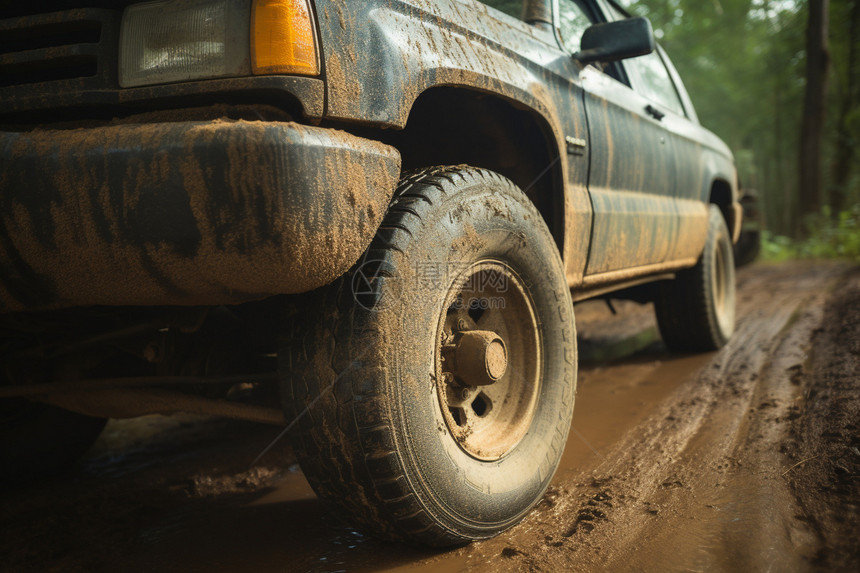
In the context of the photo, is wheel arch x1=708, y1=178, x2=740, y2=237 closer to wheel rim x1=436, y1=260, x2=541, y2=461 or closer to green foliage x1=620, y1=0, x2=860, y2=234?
wheel rim x1=436, y1=260, x2=541, y2=461

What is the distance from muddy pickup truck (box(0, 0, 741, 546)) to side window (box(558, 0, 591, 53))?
1.60ft

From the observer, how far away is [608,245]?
2459 mm

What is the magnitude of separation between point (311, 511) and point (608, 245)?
4.96ft

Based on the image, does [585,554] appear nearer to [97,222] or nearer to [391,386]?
[391,386]

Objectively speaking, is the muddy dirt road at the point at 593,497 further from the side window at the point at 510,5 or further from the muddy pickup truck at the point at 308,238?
the side window at the point at 510,5

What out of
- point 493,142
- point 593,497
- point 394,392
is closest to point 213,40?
point 394,392

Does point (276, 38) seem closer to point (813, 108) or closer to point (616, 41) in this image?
point (616, 41)

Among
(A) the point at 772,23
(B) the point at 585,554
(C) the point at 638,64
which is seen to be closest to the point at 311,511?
(B) the point at 585,554

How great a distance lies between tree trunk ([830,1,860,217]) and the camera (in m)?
13.6

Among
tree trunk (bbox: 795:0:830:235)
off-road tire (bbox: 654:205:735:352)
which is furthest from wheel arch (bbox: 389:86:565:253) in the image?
tree trunk (bbox: 795:0:830:235)

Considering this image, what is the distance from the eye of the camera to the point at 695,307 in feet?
12.0

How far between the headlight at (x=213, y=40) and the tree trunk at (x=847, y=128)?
15.2 m

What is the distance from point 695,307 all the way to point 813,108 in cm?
1055

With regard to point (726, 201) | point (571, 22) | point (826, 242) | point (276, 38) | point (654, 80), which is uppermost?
point (571, 22)
